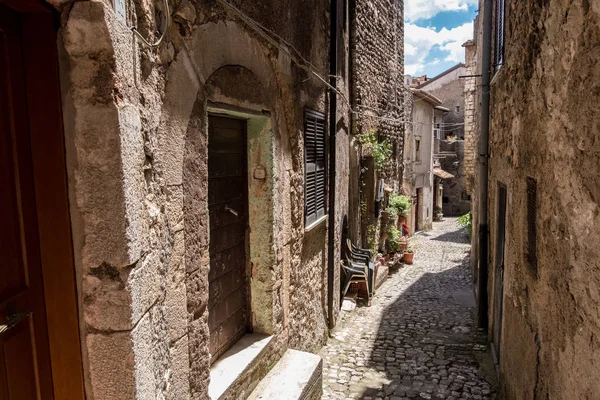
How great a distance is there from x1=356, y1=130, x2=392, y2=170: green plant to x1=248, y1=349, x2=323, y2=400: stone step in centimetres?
538

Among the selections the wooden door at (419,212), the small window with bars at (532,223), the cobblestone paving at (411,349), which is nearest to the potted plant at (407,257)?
the cobblestone paving at (411,349)

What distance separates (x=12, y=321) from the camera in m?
1.31

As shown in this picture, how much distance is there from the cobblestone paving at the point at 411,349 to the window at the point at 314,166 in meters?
2.04

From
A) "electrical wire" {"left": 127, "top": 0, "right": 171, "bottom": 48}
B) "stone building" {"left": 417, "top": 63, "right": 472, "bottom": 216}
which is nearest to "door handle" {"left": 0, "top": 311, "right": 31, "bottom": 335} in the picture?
"electrical wire" {"left": 127, "top": 0, "right": 171, "bottom": 48}

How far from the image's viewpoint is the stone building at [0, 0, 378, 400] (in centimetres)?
138

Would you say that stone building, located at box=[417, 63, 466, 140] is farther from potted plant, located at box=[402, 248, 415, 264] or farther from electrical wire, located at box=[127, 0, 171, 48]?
electrical wire, located at box=[127, 0, 171, 48]

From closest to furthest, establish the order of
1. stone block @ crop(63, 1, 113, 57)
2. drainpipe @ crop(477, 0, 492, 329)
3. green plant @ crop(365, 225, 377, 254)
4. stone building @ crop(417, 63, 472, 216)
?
stone block @ crop(63, 1, 113, 57)
drainpipe @ crop(477, 0, 492, 329)
green plant @ crop(365, 225, 377, 254)
stone building @ crop(417, 63, 472, 216)

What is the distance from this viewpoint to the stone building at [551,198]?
6.17 feet

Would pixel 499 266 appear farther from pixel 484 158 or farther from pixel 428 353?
pixel 484 158

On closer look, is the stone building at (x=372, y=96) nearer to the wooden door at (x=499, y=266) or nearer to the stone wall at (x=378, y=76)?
the stone wall at (x=378, y=76)

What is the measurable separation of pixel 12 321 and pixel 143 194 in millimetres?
633

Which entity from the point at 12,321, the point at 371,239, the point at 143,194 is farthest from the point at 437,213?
the point at 12,321

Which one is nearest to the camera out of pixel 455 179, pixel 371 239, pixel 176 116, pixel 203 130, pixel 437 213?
pixel 176 116

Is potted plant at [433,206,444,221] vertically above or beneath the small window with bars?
beneath
